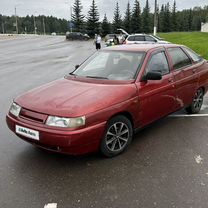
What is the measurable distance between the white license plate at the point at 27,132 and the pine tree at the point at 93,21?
2528 inches

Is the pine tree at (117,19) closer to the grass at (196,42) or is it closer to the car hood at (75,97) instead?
the grass at (196,42)

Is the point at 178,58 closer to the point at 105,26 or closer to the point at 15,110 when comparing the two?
the point at 15,110

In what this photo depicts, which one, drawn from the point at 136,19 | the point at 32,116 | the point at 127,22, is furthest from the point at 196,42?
the point at 127,22

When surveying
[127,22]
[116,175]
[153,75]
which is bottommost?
[116,175]

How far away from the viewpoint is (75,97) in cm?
409

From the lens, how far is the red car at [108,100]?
12.3 feet

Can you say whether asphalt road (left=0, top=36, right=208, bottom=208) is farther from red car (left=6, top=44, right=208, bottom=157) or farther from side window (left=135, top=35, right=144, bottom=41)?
side window (left=135, top=35, right=144, bottom=41)

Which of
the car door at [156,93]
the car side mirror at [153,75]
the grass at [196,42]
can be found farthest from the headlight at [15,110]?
the grass at [196,42]

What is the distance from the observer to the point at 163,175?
3.76 meters

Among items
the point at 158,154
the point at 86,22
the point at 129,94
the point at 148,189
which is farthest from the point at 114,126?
the point at 86,22

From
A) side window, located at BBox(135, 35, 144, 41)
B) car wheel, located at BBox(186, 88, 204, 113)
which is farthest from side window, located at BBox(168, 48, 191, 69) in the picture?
side window, located at BBox(135, 35, 144, 41)

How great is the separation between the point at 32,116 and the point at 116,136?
1.25 m

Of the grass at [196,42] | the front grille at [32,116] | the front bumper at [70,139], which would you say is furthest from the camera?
the grass at [196,42]

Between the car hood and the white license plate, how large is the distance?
0.93 ft
